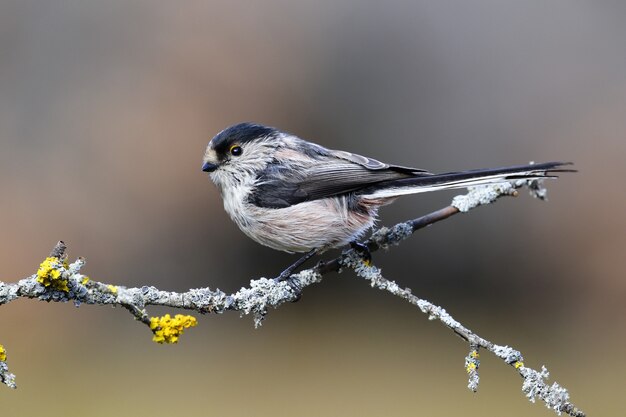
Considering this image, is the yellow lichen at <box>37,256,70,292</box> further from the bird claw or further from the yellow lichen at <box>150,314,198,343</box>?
the bird claw

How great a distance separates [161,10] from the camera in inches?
390

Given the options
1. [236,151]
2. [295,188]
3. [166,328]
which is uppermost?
[236,151]

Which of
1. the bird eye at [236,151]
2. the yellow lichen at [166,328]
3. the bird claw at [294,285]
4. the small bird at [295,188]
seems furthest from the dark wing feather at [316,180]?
the yellow lichen at [166,328]

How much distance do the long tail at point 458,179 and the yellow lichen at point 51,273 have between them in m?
1.91

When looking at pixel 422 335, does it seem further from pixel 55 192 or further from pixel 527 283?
pixel 55 192

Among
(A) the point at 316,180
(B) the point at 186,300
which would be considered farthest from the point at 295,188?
(B) the point at 186,300

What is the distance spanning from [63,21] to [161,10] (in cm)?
127

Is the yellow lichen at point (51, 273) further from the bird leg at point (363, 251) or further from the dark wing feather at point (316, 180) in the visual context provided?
the bird leg at point (363, 251)

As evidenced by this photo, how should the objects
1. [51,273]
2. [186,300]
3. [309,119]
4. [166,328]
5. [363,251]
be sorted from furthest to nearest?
[309,119]
[363,251]
[186,300]
[166,328]
[51,273]

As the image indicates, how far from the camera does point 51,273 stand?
3.13m

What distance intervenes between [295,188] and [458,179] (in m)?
1.11

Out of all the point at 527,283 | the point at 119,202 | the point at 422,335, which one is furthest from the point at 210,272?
the point at 527,283

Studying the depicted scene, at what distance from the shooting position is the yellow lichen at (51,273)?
313cm

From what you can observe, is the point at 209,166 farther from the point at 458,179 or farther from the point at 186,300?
the point at 458,179
